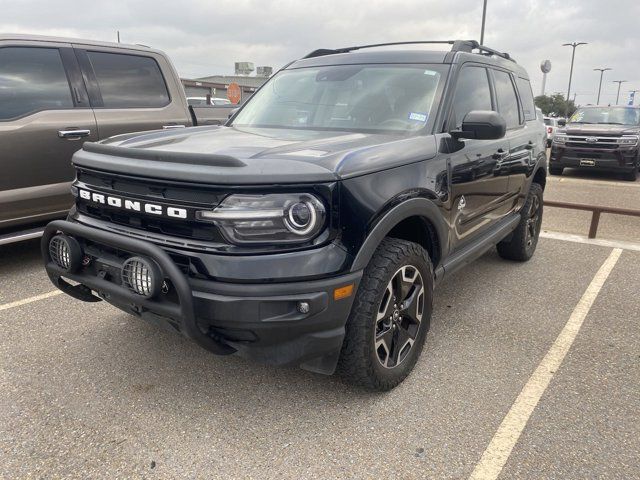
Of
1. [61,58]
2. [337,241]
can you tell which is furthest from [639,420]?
[61,58]

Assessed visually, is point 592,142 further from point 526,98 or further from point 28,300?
point 28,300

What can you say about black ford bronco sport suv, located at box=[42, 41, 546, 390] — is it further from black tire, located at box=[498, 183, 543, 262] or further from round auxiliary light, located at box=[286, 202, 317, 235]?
black tire, located at box=[498, 183, 543, 262]

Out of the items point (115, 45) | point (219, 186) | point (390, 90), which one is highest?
point (115, 45)

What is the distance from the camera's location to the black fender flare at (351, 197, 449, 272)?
7.70 feet

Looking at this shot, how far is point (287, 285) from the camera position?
2145 millimetres

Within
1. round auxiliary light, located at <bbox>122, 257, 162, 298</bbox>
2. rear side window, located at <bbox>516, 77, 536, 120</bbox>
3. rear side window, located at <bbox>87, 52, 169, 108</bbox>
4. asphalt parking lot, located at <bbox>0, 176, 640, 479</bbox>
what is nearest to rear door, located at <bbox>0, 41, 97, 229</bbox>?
rear side window, located at <bbox>87, 52, 169, 108</bbox>

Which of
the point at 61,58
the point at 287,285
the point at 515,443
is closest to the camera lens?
the point at 287,285

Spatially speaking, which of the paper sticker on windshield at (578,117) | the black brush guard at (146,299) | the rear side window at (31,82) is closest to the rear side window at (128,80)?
the rear side window at (31,82)

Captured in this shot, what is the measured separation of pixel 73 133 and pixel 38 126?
0.28m

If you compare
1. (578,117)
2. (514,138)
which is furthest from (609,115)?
(514,138)

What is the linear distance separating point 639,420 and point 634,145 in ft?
35.0

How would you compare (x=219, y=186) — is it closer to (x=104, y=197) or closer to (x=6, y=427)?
(x=104, y=197)

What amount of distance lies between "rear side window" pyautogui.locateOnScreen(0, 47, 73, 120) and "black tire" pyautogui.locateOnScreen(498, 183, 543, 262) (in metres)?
4.28

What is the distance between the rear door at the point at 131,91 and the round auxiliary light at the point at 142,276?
2913mm
